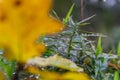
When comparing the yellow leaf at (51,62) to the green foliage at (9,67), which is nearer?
the yellow leaf at (51,62)

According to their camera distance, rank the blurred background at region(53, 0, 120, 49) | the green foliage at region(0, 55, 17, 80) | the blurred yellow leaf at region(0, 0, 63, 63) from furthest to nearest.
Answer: the blurred background at region(53, 0, 120, 49), the green foliage at region(0, 55, 17, 80), the blurred yellow leaf at region(0, 0, 63, 63)

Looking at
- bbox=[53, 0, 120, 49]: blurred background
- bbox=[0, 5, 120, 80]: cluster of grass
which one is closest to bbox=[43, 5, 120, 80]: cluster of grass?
bbox=[0, 5, 120, 80]: cluster of grass

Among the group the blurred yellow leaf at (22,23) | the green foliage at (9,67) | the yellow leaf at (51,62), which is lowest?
the green foliage at (9,67)

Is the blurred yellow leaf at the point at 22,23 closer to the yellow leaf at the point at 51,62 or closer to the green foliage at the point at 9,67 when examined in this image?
the yellow leaf at the point at 51,62

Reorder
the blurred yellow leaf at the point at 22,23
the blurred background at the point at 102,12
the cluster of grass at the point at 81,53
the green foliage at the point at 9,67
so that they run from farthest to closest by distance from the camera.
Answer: the blurred background at the point at 102,12
the cluster of grass at the point at 81,53
the green foliage at the point at 9,67
the blurred yellow leaf at the point at 22,23

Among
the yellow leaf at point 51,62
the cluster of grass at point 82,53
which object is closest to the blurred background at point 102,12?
the cluster of grass at point 82,53

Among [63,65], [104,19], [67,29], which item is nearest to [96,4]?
[104,19]

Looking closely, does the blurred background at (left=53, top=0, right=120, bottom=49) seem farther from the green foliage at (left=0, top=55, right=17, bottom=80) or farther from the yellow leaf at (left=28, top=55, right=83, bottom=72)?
the yellow leaf at (left=28, top=55, right=83, bottom=72)

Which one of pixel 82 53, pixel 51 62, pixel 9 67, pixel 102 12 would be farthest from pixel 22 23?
pixel 102 12

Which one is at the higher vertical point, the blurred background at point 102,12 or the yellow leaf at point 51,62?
the blurred background at point 102,12
